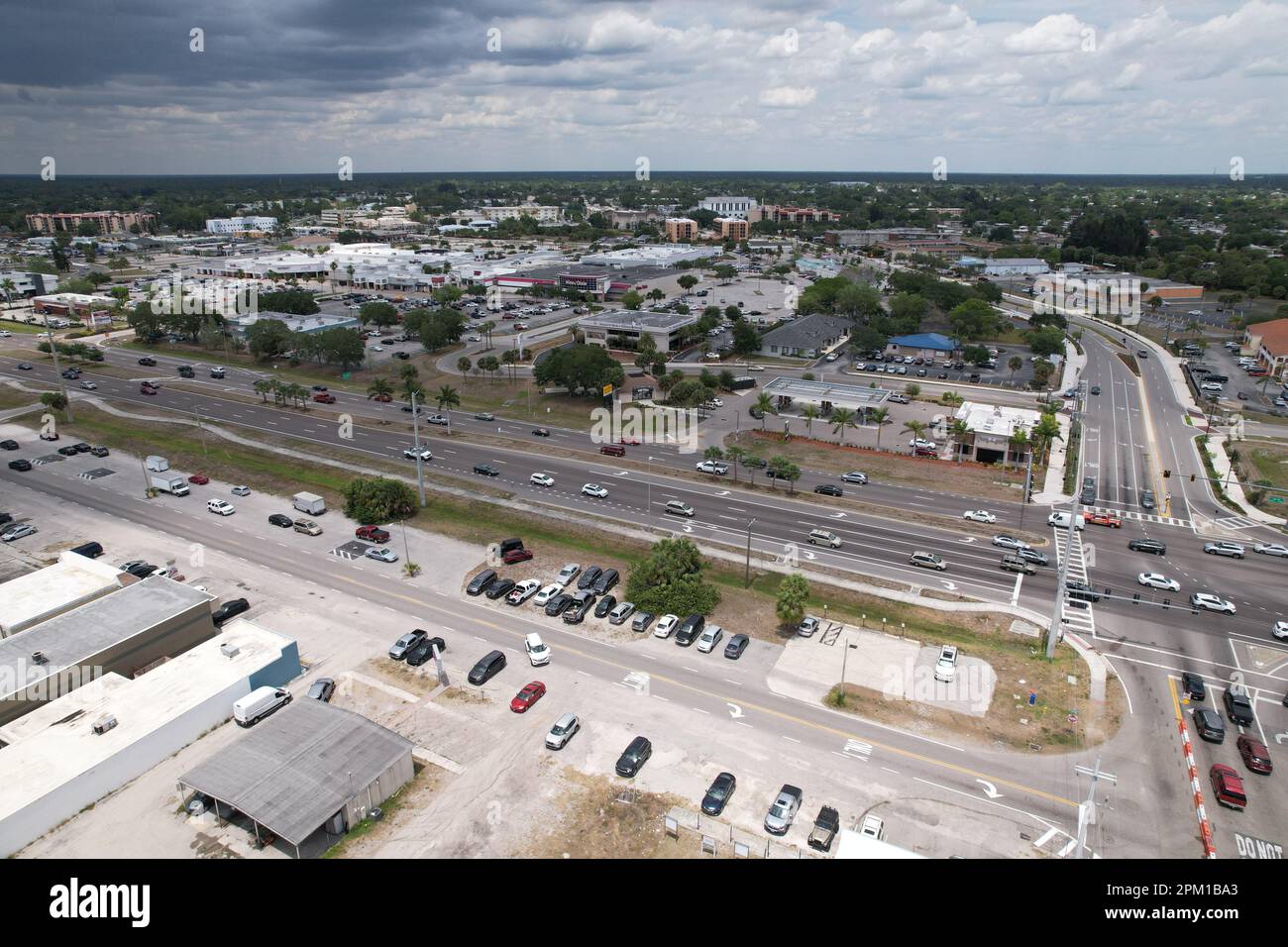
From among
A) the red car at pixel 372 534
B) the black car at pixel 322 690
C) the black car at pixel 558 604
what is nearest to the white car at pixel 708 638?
the black car at pixel 558 604

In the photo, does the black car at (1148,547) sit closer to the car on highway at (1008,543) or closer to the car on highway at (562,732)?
the car on highway at (1008,543)

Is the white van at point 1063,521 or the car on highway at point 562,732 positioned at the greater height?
the white van at point 1063,521

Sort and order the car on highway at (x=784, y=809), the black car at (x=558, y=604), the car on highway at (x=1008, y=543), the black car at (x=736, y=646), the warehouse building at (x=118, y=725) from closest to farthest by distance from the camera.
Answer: the car on highway at (x=784, y=809) < the warehouse building at (x=118, y=725) < the black car at (x=736, y=646) < the black car at (x=558, y=604) < the car on highway at (x=1008, y=543)

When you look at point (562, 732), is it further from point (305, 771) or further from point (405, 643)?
point (405, 643)

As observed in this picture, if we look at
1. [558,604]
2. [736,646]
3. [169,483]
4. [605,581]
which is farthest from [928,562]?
[169,483]

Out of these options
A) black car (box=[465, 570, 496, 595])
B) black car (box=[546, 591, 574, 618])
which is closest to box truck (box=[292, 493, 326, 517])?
black car (box=[465, 570, 496, 595])
